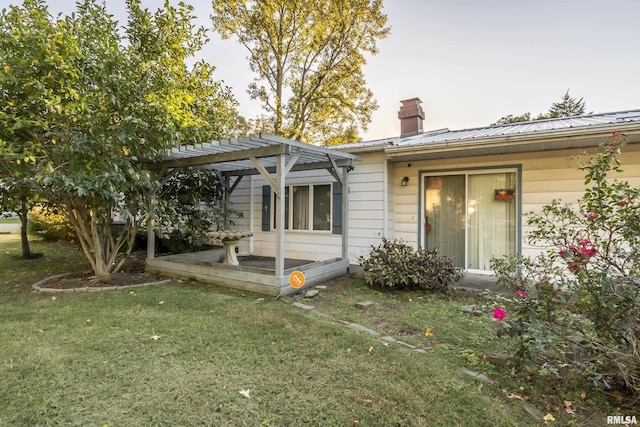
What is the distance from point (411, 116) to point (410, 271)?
4984 millimetres

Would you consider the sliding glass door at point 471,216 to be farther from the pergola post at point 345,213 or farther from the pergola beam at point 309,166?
the pergola beam at point 309,166

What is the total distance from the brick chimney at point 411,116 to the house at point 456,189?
2.12 metres

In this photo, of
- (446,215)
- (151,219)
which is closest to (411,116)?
(446,215)

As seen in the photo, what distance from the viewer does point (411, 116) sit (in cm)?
853

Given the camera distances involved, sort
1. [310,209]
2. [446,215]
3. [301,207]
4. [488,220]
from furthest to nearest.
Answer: [301,207] < [310,209] < [446,215] < [488,220]

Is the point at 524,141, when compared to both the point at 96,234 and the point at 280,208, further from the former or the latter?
the point at 96,234

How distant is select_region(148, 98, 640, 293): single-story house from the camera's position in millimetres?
5012

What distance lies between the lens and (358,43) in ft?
49.9

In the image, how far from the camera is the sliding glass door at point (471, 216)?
5.73 m

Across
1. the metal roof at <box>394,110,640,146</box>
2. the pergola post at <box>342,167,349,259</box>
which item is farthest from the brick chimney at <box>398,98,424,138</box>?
the pergola post at <box>342,167,349,259</box>

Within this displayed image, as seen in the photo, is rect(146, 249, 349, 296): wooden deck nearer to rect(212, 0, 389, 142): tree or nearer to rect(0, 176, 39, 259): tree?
rect(0, 176, 39, 259): tree

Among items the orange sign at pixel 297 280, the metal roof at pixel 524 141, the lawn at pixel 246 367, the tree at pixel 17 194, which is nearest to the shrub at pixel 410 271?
the lawn at pixel 246 367

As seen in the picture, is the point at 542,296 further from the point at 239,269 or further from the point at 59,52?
the point at 59,52

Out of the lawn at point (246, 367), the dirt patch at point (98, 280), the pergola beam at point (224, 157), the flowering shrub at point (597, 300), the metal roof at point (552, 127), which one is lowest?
the lawn at point (246, 367)
